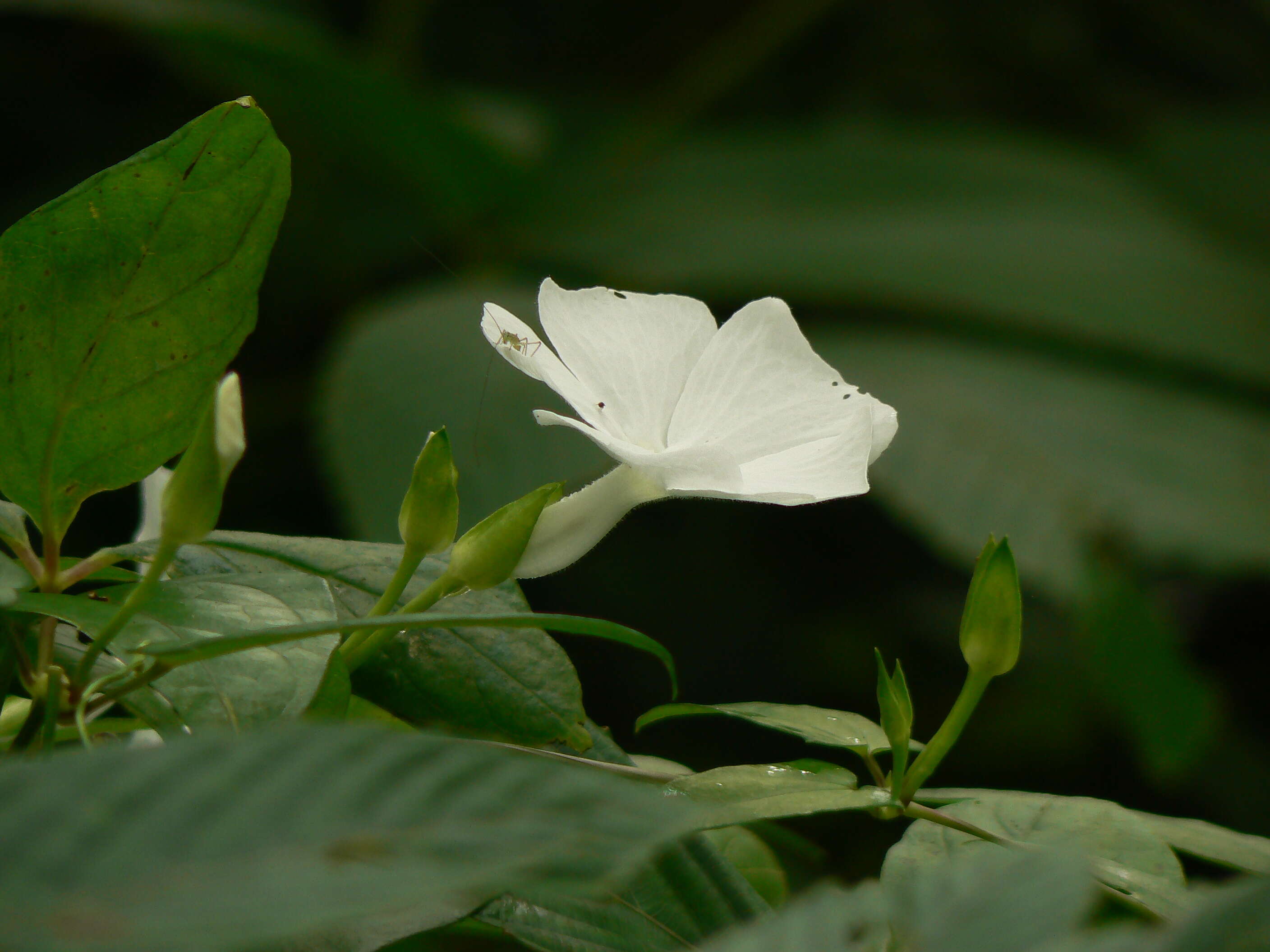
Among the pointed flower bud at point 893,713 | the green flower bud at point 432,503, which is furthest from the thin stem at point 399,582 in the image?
the pointed flower bud at point 893,713

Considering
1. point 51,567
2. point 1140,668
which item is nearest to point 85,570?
point 51,567

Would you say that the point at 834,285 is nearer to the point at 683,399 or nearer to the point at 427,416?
the point at 427,416

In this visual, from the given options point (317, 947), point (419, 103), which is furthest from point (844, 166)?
point (317, 947)

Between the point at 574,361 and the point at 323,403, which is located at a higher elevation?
the point at 574,361

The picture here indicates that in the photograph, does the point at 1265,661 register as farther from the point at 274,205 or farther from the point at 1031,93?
the point at 274,205

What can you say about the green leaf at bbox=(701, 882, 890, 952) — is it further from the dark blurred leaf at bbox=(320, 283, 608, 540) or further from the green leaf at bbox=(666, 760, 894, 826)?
the dark blurred leaf at bbox=(320, 283, 608, 540)

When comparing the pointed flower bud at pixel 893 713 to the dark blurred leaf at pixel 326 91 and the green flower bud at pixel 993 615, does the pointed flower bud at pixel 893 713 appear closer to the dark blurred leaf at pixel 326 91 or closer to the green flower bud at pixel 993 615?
the green flower bud at pixel 993 615

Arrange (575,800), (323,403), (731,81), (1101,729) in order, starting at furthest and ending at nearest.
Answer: (731,81)
(1101,729)
(323,403)
(575,800)
